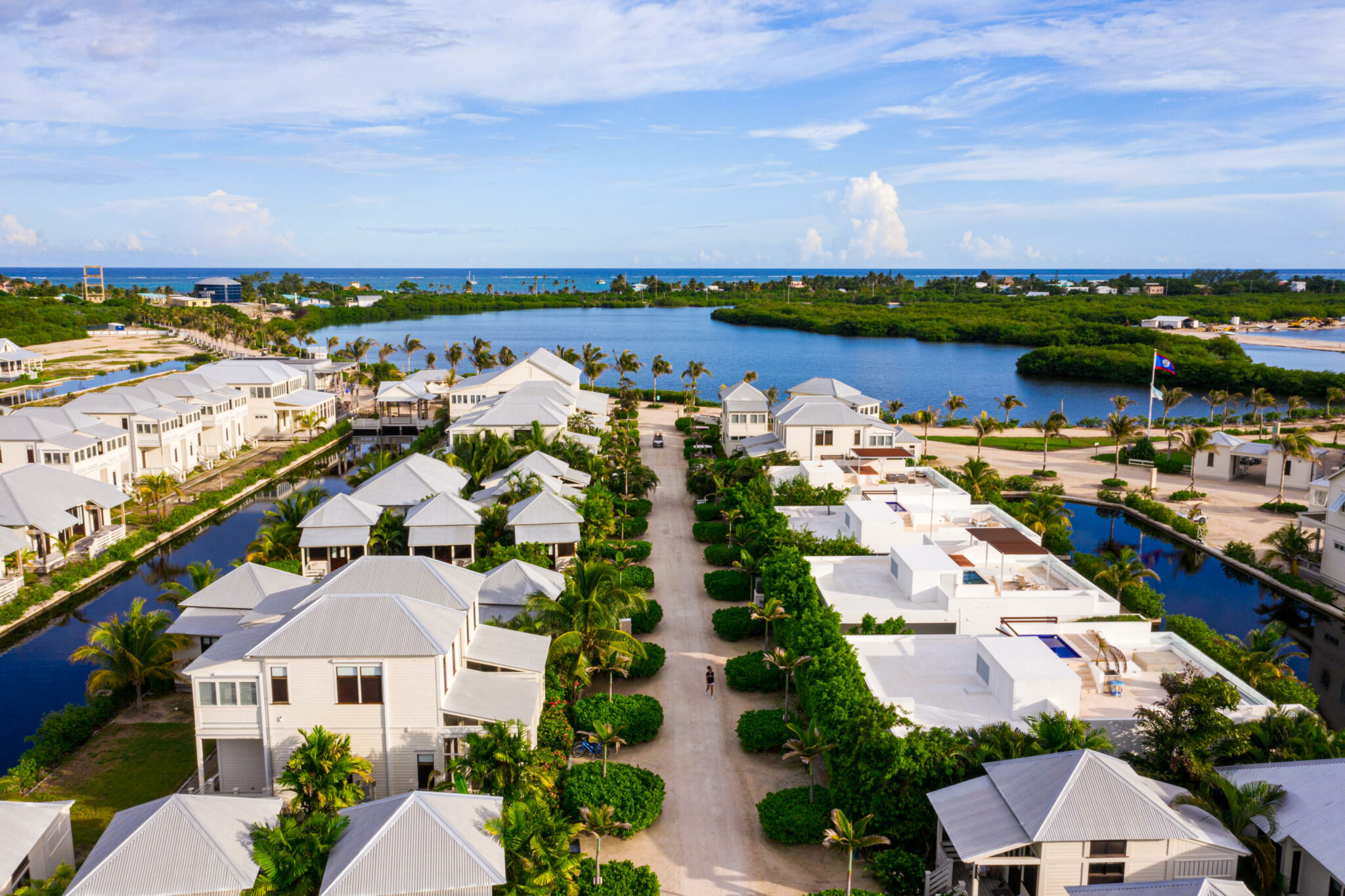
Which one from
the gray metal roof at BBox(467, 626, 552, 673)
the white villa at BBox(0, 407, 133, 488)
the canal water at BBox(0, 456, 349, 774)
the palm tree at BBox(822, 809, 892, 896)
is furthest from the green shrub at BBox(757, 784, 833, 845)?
the white villa at BBox(0, 407, 133, 488)

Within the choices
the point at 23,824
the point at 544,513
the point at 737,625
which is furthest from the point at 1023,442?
the point at 23,824

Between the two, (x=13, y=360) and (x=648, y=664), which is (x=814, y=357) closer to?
(x=13, y=360)

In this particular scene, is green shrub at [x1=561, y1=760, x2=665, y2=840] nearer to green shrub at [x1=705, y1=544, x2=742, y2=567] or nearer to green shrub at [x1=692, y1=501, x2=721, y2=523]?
green shrub at [x1=705, y1=544, x2=742, y2=567]

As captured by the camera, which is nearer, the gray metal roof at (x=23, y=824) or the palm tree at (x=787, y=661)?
the gray metal roof at (x=23, y=824)

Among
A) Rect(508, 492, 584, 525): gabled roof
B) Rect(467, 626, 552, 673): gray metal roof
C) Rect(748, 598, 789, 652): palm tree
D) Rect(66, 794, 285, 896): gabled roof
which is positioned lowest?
Rect(66, 794, 285, 896): gabled roof

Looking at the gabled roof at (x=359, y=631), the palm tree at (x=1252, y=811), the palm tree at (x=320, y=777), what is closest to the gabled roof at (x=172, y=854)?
the palm tree at (x=320, y=777)

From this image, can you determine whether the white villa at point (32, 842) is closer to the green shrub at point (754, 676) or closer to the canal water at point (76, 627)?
the canal water at point (76, 627)
